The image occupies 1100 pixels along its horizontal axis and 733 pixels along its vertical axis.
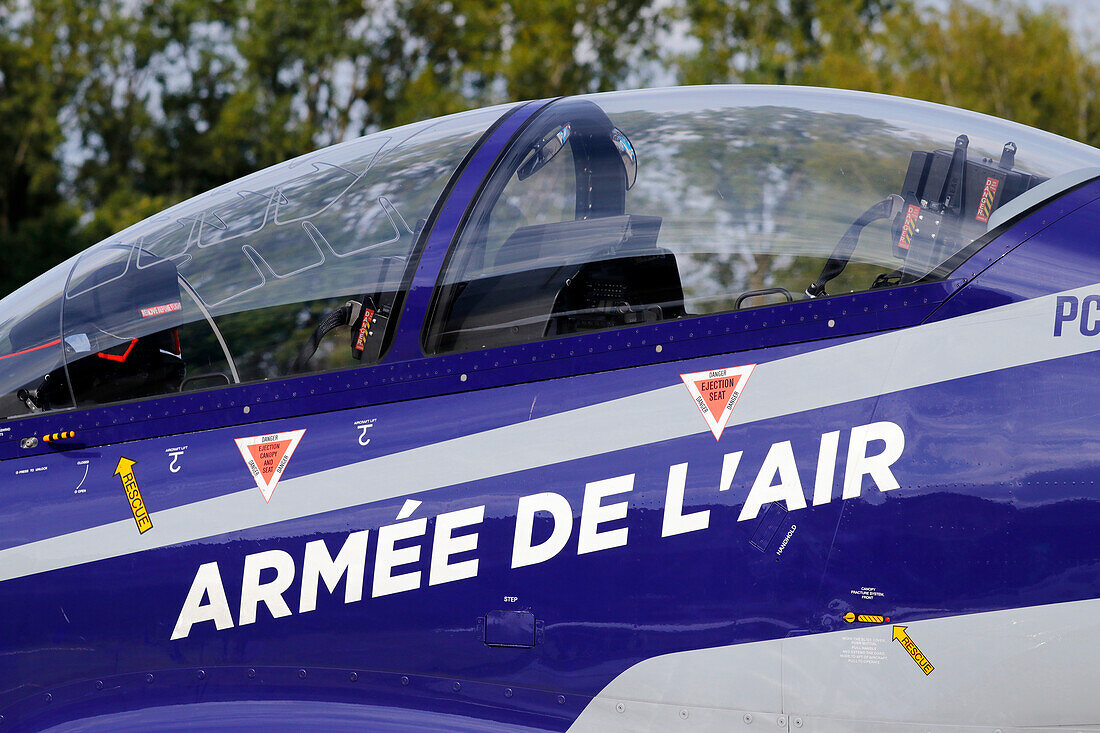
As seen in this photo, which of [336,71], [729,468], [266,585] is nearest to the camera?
[729,468]

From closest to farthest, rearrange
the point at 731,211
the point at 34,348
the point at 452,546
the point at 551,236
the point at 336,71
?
the point at 452,546
the point at 731,211
the point at 551,236
the point at 34,348
the point at 336,71

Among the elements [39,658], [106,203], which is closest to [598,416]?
[39,658]

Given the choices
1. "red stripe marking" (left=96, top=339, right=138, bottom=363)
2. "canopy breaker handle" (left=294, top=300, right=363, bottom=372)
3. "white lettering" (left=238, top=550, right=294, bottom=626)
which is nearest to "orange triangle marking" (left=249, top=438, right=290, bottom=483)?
"white lettering" (left=238, top=550, right=294, bottom=626)

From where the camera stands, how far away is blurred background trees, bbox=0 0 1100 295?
2378 centimetres

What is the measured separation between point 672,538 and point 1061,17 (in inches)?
1078

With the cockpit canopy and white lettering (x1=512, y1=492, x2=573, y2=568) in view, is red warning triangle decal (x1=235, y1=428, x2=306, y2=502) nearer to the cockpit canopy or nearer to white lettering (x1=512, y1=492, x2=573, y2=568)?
the cockpit canopy

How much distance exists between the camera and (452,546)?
272 centimetres

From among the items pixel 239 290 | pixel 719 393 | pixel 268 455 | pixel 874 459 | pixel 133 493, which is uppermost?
pixel 239 290

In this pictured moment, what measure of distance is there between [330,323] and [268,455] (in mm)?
508

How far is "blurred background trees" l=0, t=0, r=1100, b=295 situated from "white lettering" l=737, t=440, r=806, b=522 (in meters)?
22.2

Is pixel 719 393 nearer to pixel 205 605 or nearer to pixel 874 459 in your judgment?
A: pixel 874 459

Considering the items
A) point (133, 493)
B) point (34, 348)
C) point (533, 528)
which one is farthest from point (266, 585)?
point (34, 348)

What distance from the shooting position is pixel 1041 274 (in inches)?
101

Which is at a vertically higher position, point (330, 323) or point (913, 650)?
point (330, 323)
